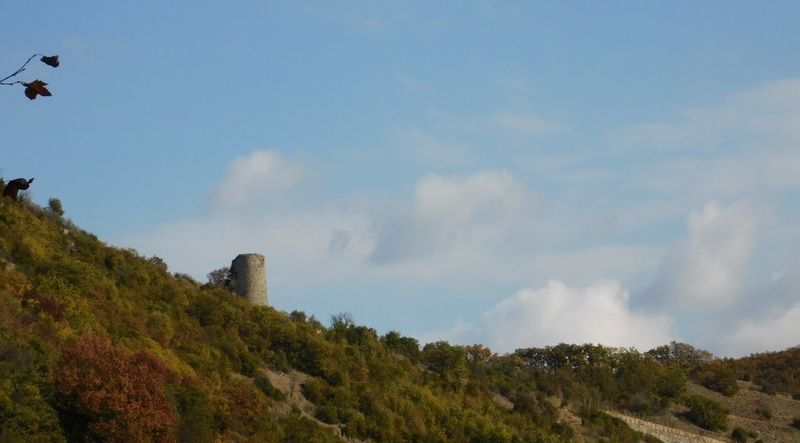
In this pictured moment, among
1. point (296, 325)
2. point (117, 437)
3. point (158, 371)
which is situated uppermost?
point (296, 325)

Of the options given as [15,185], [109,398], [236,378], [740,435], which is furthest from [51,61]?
[740,435]

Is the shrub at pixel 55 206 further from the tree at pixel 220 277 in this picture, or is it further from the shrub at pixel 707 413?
the shrub at pixel 707 413

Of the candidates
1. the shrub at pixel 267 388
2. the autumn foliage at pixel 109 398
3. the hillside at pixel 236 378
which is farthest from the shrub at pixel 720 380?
the autumn foliage at pixel 109 398

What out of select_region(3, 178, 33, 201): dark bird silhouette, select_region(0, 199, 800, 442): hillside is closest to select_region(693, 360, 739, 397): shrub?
A: select_region(0, 199, 800, 442): hillside

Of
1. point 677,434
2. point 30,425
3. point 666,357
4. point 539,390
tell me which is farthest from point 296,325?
point 666,357

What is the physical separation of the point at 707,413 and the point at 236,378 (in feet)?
83.9

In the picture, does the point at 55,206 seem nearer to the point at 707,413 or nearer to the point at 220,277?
the point at 220,277

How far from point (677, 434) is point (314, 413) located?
19856 millimetres

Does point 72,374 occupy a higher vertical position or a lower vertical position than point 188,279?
lower

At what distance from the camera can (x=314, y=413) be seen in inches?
1613

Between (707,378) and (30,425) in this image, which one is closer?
(30,425)

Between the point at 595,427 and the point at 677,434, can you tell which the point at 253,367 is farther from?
the point at 677,434

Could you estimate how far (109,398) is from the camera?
29.8m

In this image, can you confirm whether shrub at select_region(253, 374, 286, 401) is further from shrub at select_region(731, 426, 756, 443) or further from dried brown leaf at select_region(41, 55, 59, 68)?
dried brown leaf at select_region(41, 55, 59, 68)
